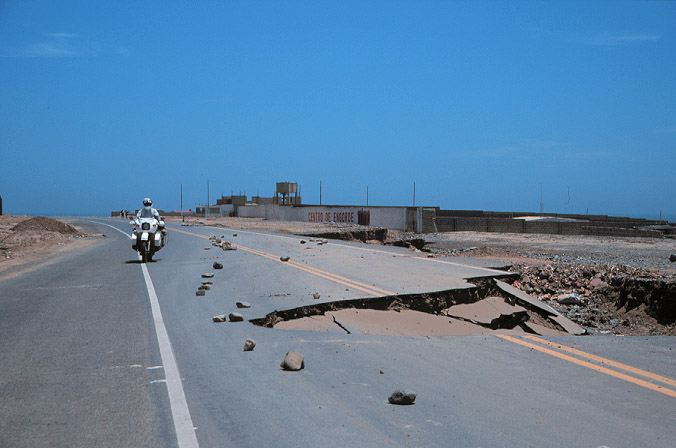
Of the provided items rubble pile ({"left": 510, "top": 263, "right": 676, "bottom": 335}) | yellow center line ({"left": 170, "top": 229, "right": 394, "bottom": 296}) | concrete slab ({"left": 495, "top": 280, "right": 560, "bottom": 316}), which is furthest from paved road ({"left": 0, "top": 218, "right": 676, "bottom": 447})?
rubble pile ({"left": 510, "top": 263, "right": 676, "bottom": 335})

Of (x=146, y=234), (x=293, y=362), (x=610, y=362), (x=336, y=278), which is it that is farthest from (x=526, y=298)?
(x=146, y=234)

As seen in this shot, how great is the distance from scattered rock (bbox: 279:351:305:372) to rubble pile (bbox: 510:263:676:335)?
7124 mm

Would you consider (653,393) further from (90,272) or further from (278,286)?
(90,272)

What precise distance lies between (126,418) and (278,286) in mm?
7712

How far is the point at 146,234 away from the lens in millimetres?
18188

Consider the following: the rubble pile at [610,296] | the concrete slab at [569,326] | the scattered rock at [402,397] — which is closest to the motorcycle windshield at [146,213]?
the rubble pile at [610,296]

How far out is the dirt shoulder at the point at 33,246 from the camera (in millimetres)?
18156

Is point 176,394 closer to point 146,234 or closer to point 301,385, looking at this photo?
point 301,385

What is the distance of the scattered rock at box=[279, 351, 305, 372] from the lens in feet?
20.1

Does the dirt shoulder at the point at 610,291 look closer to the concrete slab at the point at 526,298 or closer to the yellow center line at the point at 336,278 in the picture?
the concrete slab at the point at 526,298

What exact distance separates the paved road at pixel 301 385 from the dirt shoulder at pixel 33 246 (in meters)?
8.79

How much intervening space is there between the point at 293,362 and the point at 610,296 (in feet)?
32.2

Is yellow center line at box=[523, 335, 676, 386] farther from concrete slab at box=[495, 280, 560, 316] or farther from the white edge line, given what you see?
the white edge line

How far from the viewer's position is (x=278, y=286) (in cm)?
1242
